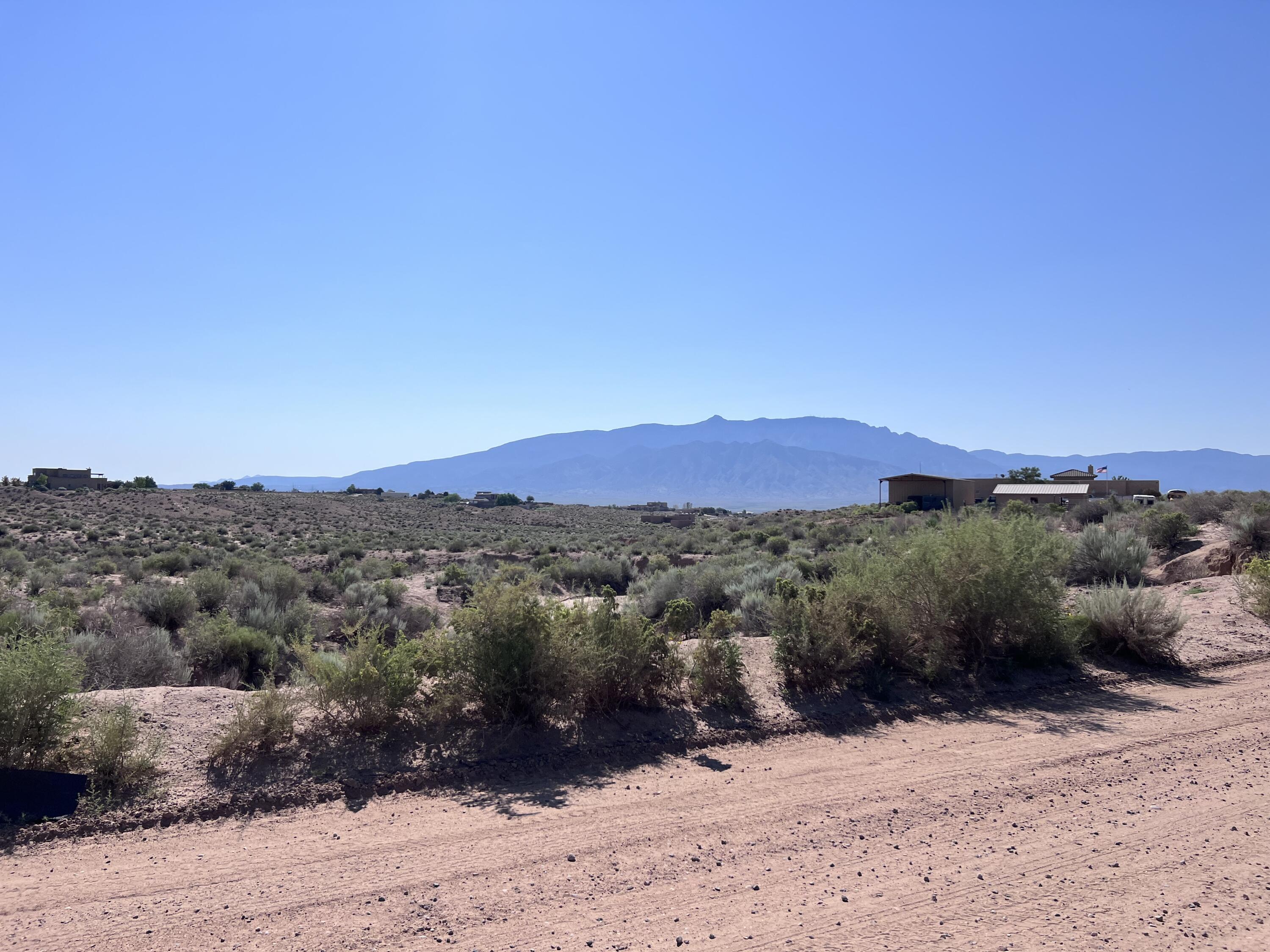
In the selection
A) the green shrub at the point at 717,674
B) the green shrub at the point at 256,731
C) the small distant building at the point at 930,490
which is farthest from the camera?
the small distant building at the point at 930,490

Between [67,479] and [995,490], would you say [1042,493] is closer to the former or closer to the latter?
[995,490]

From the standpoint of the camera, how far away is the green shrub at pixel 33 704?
635 centimetres

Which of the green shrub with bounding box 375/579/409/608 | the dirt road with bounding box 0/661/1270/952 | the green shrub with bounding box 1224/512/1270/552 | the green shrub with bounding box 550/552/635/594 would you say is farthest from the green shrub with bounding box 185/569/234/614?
the green shrub with bounding box 1224/512/1270/552

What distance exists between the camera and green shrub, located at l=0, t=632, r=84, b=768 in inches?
250

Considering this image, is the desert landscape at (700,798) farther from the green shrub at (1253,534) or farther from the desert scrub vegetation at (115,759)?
the green shrub at (1253,534)

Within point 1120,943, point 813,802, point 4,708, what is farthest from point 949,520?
point 4,708

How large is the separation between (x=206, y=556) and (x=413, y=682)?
23.9 m

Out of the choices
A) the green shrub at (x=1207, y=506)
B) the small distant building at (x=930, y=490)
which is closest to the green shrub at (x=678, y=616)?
the green shrub at (x=1207, y=506)

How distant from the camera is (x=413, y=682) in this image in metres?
7.96

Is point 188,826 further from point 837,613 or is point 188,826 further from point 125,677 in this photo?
point 837,613

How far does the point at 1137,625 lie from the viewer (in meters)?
12.1

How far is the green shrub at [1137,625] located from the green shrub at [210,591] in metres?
17.9

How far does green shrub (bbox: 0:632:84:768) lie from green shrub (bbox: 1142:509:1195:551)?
1066 inches

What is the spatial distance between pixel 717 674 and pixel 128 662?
8149mm
